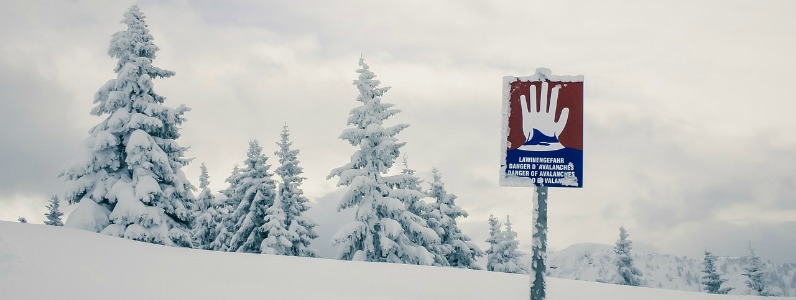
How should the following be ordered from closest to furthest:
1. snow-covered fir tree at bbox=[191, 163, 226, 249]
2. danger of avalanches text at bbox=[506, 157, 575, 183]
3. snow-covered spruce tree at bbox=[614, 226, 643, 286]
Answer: danger of avalanches text at bbox=[506, 157, 575, 183] → snow-covered fir tree at bbox=[191, 163, 226, 249] → snow-covered spruce tree at bbox=[614, 226, 643, 286]

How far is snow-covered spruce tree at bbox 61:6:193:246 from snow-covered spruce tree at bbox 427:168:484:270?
54.7ft

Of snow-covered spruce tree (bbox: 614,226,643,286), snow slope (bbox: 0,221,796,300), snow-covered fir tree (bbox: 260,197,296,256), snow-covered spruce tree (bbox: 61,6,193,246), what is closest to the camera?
snow slope (bbox: 0,221,796,300)

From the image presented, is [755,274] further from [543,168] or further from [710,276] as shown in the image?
[543,168]

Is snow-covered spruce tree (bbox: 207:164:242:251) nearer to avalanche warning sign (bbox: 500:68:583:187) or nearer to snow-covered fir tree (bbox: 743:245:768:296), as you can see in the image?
avalanche warning sign (bbox: 500:68:583:187)

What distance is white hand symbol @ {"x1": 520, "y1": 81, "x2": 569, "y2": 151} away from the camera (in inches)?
262

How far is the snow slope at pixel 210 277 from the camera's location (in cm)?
698

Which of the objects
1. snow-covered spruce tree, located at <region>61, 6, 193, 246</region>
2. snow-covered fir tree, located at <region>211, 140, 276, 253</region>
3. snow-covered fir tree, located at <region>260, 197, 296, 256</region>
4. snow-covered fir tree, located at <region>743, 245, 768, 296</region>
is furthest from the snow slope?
snow-covered fir tree, located at <region>743, 245, 768, 296</region>

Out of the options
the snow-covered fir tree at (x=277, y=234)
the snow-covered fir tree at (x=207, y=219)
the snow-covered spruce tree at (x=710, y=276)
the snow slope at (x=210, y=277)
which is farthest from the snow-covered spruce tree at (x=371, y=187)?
the snow-covered spruce tree at (x=710, y=276)

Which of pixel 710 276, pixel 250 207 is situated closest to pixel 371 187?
pixel 250 207

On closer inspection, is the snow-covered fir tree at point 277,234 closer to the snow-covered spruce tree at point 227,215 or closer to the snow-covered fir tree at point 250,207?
the snow-covered fir tree at point 250,207

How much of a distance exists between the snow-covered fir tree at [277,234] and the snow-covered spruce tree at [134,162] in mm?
7342

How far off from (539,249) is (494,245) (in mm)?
33097

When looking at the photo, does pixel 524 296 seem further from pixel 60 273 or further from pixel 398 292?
pixel 60 273

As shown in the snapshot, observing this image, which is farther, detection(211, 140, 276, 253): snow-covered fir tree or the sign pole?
detection(211, 140, 276, 253): snow-covered fir tree
